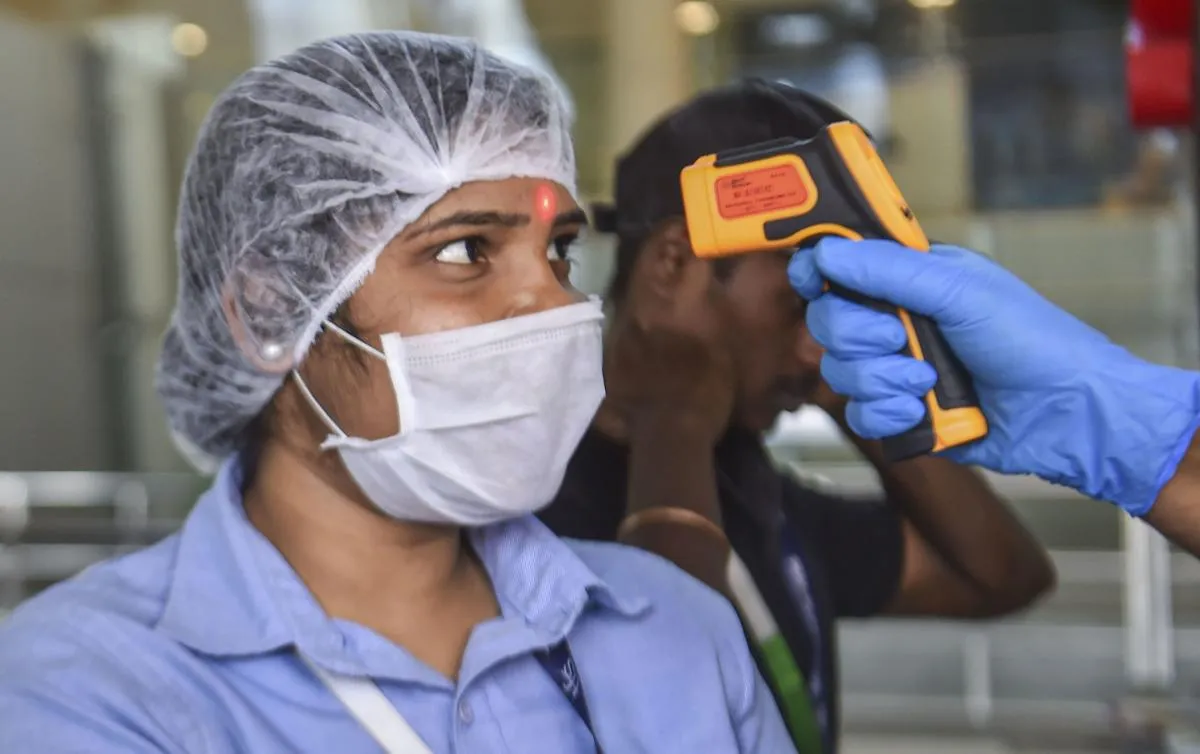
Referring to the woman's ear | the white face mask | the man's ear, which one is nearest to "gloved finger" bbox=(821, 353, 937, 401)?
the white face mask

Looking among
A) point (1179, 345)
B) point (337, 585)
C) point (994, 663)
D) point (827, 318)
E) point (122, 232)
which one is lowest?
point (994, 663)

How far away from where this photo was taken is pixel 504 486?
3.60ft

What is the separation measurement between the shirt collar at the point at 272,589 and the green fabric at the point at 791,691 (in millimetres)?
235

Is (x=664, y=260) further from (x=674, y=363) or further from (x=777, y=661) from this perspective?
(x=777, y=661)

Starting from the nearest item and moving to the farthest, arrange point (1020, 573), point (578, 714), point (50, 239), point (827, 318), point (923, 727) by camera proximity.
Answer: point (827, 318), point (578, 714), point (1020, 573), point (923, 727), point (50, 239)

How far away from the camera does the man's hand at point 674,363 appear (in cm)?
137

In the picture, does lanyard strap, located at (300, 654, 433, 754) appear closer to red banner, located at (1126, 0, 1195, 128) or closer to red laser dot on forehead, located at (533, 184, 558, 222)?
red laser dot on forehead, located at (533, 184, 558, 222)

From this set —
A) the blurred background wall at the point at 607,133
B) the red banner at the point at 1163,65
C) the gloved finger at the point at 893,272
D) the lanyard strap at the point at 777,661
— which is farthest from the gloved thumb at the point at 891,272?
the blurred background wall at the point at 607,133

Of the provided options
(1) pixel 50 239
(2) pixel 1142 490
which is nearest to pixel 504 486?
(2) pixel 1142 490

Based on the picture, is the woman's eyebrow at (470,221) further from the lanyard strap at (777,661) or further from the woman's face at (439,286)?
the lanyard strap at (777,661)

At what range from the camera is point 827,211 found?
3.08 feet

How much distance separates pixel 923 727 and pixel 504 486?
2.69 metres

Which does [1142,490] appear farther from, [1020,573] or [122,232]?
[122,232]

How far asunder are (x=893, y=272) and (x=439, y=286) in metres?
0.40
